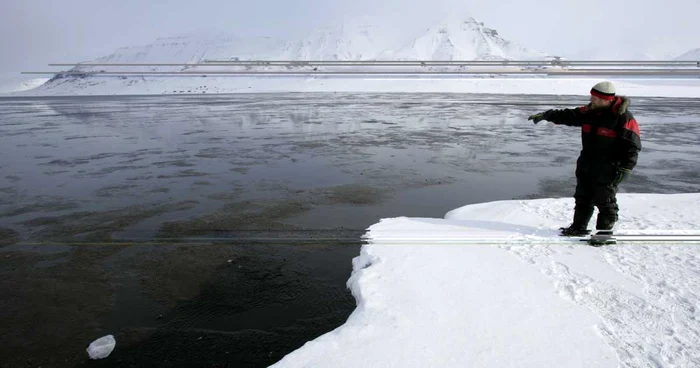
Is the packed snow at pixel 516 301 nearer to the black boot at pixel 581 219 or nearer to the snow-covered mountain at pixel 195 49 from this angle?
the black boot at pixel 581 219

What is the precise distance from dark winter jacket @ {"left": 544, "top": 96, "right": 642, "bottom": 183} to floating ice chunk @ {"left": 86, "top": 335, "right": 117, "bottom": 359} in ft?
14.7

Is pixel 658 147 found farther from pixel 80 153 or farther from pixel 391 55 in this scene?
pixel 391 55

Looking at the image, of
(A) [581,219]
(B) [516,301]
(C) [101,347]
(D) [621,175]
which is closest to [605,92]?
(D) [621,175]

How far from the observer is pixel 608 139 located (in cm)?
375

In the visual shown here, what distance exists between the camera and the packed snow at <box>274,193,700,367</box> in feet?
8.05

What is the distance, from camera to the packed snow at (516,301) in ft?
8.05

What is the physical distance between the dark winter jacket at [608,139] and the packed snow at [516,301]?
798mm

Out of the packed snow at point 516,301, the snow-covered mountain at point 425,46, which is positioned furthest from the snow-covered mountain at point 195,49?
the packed snow at point 516,301

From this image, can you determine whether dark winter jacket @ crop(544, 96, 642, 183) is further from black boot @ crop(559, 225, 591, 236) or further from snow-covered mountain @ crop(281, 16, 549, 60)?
snow-covered mountain @ crop(281, 16, 549, 60)

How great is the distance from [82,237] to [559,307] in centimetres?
516

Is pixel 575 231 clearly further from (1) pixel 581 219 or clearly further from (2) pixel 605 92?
(2) pixel 605 92

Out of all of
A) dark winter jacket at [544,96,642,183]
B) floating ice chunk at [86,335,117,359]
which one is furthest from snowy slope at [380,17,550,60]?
floating ice chunk at [86,335,117,359]

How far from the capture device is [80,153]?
10156 millimetres

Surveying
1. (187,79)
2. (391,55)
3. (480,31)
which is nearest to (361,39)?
(391,55)
